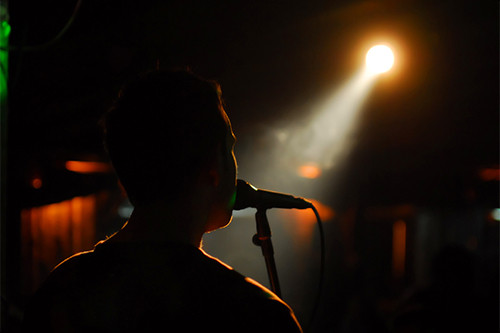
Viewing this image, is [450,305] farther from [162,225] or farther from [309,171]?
[309,171]

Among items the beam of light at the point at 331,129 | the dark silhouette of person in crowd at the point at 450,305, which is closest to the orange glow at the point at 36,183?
the beam of light at the point at 331,129

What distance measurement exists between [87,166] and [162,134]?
20.3ft

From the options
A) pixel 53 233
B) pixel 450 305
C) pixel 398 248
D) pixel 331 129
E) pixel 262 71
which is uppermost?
pixel 262 71

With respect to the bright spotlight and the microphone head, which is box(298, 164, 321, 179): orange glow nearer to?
the bright spotlight

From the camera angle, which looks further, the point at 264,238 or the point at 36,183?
the point at 36,183

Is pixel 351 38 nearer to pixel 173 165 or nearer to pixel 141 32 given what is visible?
pixel 141 32

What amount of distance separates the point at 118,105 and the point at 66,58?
10.1ft

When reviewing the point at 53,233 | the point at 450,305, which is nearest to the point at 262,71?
the point at 450,305

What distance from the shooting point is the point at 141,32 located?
3396mm

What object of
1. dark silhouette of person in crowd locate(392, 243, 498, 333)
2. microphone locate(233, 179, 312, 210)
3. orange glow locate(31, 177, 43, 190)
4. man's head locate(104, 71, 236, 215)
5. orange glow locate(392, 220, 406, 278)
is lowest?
orange glow locate(392, 220, 406, 278)

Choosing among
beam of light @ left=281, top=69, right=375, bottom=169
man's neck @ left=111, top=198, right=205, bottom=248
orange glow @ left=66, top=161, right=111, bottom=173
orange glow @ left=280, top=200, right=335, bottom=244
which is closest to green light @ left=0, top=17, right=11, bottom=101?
man's neck @ left=111, top=198, right=205, bottom=248

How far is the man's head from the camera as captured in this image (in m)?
0.87

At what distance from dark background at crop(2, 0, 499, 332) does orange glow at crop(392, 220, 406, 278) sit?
433 cm

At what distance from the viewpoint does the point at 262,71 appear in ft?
13.0
